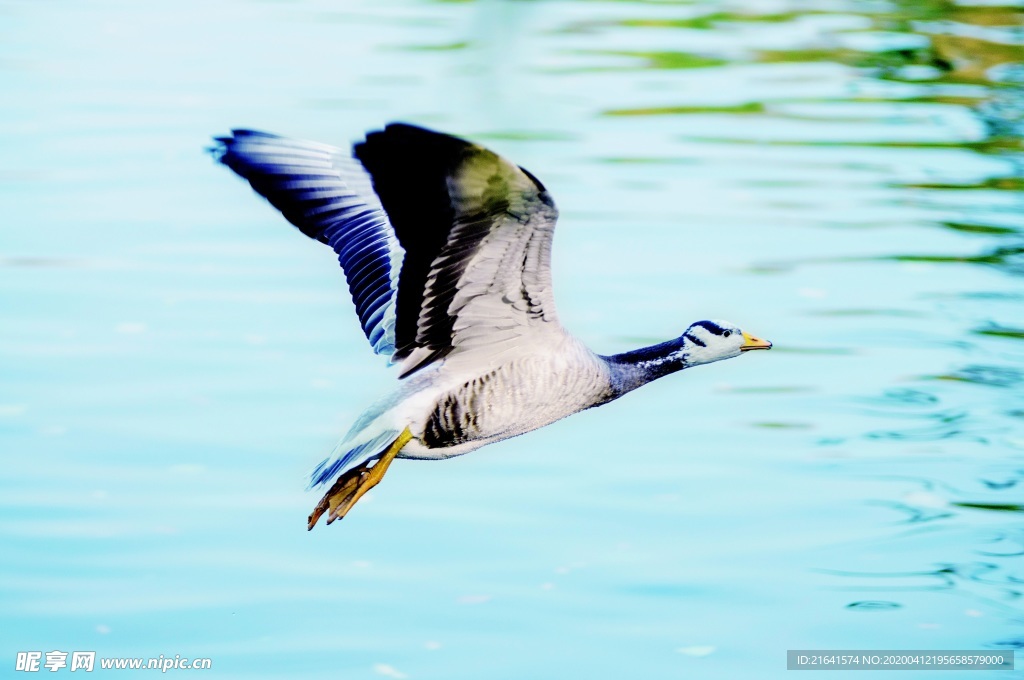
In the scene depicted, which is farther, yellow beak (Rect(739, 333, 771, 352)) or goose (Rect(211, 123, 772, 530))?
yellow beak (Rect(739, 333, 771, 352))

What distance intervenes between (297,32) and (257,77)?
3915mm

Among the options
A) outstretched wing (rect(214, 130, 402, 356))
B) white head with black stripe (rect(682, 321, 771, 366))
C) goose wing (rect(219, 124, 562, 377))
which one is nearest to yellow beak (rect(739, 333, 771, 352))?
white head with black stripe (rect(682, 321, 771, 366))

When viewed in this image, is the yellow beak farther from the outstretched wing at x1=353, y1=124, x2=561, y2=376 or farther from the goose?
the outstretched wing at x1=353, y1=124, x2=561, y2=376

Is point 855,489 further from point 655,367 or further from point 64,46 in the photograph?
point 64,46

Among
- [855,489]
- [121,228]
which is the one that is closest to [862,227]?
[855,489]

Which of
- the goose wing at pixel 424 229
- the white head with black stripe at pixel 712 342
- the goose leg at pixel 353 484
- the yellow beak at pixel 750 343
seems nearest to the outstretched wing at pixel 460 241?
the goose wing at pixel 424 229

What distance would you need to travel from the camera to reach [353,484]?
710 centimetres

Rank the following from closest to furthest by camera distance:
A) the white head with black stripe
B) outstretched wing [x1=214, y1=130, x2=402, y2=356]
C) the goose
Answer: the goose, outstretched wing [x1=214, y1=130, x2=402, y2=356], the white head with black stripe

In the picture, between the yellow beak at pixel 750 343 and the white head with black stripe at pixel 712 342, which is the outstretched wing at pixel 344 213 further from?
the yellow beak at pixel 750 343

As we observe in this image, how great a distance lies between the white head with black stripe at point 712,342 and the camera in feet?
25.7

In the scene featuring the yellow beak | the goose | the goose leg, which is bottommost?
the goose leg

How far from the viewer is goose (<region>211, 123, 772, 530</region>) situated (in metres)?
6.07

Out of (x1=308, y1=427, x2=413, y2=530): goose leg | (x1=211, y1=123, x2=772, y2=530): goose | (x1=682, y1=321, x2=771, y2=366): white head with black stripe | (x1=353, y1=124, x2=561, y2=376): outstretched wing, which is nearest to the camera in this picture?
(x1=353, y1=124, x2=561, y2=376): outstretched wing

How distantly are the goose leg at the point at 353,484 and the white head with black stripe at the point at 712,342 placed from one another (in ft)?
5.02
